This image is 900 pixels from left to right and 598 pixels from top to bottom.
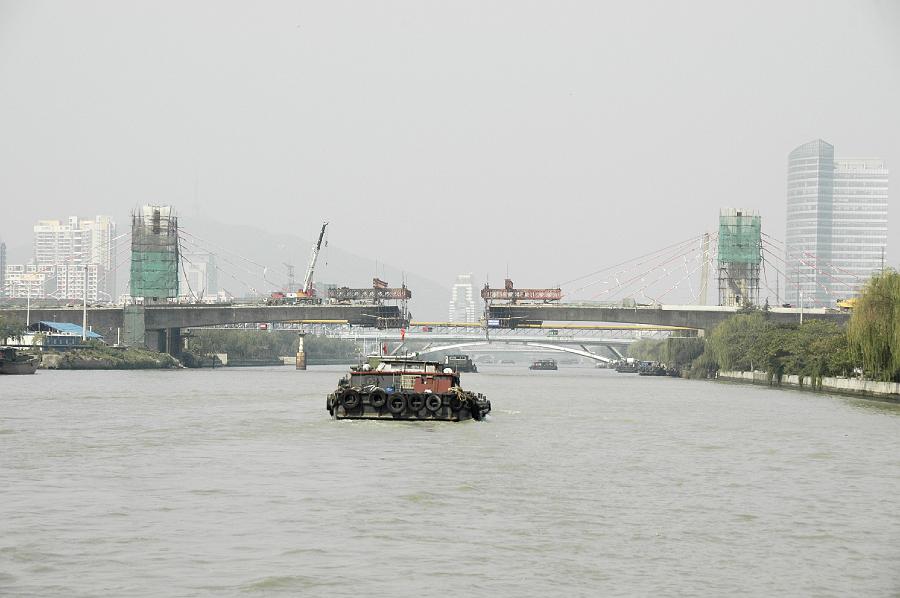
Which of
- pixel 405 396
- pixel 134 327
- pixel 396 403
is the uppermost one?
pixel 134 327

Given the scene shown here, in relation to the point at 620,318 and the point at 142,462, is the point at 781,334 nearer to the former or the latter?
the point at 620,318

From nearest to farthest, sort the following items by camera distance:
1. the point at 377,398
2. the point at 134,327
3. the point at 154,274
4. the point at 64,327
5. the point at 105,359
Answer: the point at 377,398, the point at 105,359, the point at 134,327, the point at 64,327, the point at 154,274

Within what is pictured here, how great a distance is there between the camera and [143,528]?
27.7 meters

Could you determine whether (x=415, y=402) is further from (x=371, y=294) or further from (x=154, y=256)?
(x=154, y=256)

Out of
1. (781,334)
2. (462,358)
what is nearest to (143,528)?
(781,334)

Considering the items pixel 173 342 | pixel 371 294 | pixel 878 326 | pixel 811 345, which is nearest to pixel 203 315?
pixel 173 342

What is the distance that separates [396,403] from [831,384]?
5910 centimetres

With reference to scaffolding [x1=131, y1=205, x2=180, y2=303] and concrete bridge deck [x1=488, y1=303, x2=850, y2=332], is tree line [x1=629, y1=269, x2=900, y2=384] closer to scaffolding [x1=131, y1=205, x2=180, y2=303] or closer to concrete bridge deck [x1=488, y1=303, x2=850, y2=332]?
concrete bridge deck [x1=488, y1=303, x2=850, y2=332]

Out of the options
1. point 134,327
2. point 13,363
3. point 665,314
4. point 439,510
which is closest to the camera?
point 439,510

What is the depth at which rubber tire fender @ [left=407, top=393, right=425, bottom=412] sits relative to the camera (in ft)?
200

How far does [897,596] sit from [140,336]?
162765 mm

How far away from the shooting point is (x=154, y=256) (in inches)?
7682

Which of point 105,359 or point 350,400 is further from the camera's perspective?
point 105,359

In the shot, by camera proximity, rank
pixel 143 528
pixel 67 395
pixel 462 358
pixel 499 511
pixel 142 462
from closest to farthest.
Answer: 1. pixel 143 528
2. pixel 499 511
3. pixel 142 462
4. pixel 67 395
5. pixel 462 358
